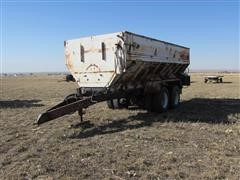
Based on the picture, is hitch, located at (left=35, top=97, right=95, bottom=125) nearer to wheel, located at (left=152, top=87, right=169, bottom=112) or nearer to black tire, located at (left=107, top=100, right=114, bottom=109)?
wheel, located at (left=152, top=87, right=169, bottom=112)

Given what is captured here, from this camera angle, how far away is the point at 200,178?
18.5 feet

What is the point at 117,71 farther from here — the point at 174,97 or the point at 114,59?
the point at 174,97

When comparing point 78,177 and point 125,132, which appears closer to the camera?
point 78,177

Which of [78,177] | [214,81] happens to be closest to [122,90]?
[78,177]

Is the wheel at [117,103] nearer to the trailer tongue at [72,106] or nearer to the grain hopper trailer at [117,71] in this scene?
the grain hopper trailer at [117,71]

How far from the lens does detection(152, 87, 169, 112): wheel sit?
13.0 meters

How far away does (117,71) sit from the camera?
1073 centimetres

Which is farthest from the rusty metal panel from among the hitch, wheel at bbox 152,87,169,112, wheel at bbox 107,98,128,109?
wheel at bbox 107,98,128,109

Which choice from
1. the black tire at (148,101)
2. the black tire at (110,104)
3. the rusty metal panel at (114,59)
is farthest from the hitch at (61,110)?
the black tire at (110,104)

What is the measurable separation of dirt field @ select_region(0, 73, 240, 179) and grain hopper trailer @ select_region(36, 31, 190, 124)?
773mm

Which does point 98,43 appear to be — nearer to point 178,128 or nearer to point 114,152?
point 178,128

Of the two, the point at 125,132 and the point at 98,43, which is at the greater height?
the point at 98,43

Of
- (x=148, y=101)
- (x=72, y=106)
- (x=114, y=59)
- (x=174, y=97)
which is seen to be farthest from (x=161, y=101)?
(x=72, y=106)

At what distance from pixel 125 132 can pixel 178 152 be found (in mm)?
2451
